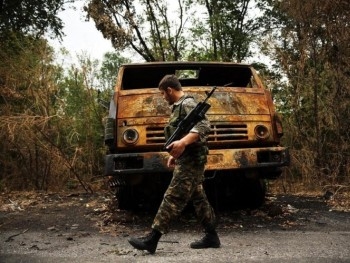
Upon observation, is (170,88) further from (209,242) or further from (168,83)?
(209,242)

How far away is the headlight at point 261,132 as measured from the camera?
5.27m

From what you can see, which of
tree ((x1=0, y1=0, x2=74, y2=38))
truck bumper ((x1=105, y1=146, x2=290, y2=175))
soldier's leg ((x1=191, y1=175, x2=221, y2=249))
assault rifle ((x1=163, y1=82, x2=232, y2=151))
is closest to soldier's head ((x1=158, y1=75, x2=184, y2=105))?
assault rifle ((x1=163, y1=82, x2=232, y2=151))

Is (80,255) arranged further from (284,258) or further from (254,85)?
(254,85)

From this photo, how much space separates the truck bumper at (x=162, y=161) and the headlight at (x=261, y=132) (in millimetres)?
234

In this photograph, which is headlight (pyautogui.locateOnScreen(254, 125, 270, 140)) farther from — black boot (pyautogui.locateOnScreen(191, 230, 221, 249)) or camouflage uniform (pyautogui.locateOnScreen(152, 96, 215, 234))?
black boot (pyautogui.locateOnScreen(191, 230, 221, 249))

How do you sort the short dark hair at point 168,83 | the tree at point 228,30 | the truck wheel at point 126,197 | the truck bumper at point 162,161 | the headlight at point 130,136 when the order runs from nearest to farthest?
the short dark hair at point 168,83
the truck bumper at point 162,161
the headlight at point 130,136
the truck wheel at point 126,197
the tree at point 228,30

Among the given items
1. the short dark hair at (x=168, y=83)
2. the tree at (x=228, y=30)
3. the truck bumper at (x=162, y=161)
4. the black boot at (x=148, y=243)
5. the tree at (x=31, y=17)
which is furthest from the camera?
the tree at (x=228, y=30)

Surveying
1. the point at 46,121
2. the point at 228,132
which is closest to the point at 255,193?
the point at 228,132

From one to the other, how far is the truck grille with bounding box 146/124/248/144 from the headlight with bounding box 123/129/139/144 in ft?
0.46

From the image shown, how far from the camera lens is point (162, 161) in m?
4.89

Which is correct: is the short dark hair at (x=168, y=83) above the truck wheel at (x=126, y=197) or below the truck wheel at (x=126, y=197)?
above

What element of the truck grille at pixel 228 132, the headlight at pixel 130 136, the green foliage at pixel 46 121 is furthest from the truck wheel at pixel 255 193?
the green foliage at pixel 46 121

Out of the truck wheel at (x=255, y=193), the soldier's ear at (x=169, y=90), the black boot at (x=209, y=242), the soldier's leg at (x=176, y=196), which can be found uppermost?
the soldier's ear at (x=169, y=90)

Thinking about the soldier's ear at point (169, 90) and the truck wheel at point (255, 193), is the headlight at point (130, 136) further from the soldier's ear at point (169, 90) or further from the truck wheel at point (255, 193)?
the truck wheel at point (255, 193)
